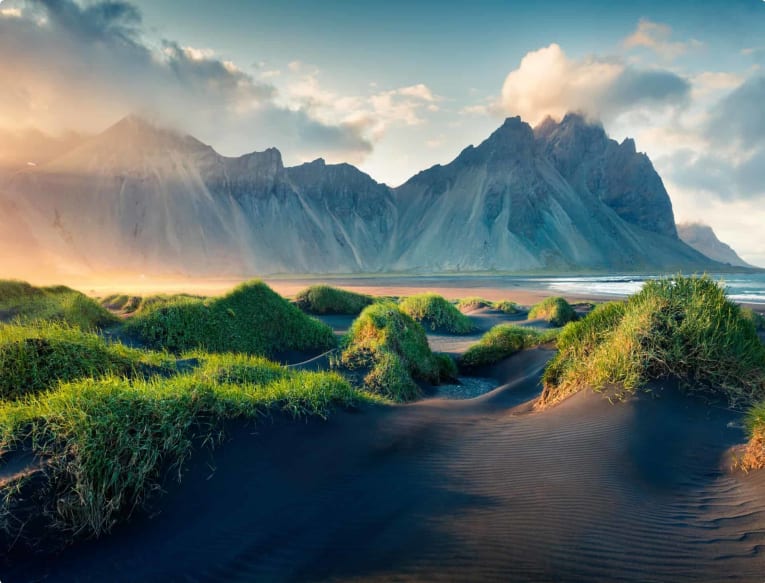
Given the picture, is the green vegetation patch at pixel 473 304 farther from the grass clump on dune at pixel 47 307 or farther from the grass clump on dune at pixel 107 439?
the grass clump on dune at pixel 107 439

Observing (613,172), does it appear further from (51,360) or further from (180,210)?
(51,360)

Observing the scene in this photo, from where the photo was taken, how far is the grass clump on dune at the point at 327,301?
65.4ft

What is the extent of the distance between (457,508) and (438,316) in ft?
47.3

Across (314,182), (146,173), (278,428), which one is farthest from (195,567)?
(314,182)

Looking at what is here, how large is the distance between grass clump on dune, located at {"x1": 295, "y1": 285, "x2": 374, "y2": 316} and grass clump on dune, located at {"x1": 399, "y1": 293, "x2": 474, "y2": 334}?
2.91 meters

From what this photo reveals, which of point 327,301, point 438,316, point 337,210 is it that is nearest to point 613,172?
point 337,210

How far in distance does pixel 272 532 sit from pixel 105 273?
280 feet

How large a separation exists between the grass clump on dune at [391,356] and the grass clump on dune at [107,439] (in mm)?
3962

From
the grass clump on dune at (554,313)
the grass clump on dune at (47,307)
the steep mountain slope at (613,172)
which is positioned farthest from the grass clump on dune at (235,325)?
the steep mountain slope at (613,172)

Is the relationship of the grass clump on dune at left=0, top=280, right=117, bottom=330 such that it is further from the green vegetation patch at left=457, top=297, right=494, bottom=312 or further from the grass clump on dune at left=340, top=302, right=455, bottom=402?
the green vegetation patch at left=457, top=297, right=494, bottom=312

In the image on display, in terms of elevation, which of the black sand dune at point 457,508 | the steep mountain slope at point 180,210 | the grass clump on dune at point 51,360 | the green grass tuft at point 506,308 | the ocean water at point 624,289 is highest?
the steep mountain slope at point 180,210

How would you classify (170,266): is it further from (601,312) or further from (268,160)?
(601,312)

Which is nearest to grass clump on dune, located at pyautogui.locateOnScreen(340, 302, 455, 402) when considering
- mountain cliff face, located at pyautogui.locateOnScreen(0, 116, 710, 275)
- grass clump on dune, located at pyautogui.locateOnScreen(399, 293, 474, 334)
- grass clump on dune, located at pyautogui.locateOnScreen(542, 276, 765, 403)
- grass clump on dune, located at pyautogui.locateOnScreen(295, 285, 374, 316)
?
grass clump on dune, located at pyautogui.locateOnScreen(542, 276, 765, 403)

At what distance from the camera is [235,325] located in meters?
11.2
